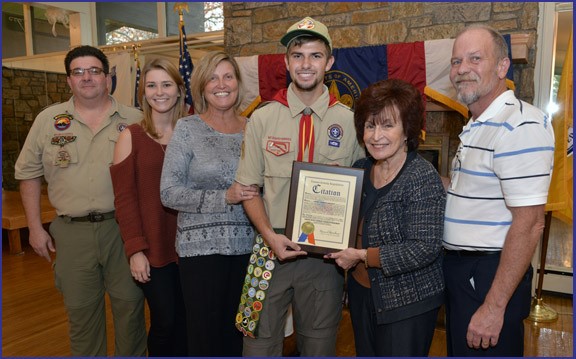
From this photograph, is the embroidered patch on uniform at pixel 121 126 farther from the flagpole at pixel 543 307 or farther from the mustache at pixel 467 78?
Result: the flagpole at pixel 543 307

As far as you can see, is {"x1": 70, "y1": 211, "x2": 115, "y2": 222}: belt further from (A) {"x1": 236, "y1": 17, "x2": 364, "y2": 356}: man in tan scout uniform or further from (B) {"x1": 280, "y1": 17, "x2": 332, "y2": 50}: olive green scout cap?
(B) {"x1": 280, "y1": 17, "x2": 332, "y2": 50}: olive green scout cap

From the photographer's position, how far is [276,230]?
1.84 metres

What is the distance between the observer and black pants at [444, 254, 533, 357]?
60.3 inches

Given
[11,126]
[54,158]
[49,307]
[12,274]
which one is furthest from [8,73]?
[54,158]

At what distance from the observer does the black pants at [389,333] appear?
1.58 metres

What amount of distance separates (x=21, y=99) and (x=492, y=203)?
26.2ft

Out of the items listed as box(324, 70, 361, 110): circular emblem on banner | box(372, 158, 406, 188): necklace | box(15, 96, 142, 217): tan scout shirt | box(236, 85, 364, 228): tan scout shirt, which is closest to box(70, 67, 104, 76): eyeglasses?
box(15, 96, 142, 217): tan scout shirt

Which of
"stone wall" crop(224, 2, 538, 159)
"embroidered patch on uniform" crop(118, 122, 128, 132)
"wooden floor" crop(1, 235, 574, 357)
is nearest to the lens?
"embroidered patch on uniform" crop(118, 122, 128, 132)

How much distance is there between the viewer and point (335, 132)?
1820mm

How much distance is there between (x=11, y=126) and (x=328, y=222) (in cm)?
749

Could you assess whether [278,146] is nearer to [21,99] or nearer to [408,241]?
[408,241]

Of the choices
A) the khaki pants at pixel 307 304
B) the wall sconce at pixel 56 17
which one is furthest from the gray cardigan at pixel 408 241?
the wall sconce at pixel 56 17

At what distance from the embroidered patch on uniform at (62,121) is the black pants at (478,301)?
198cm

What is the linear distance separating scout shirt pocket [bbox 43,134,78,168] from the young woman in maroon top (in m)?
0.34
